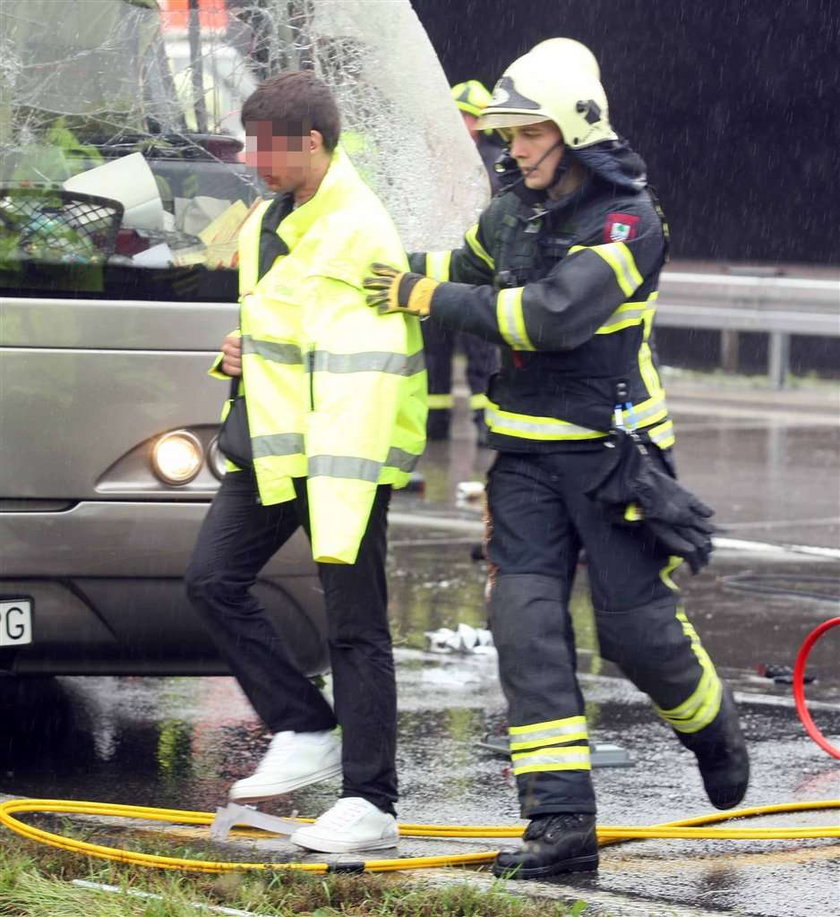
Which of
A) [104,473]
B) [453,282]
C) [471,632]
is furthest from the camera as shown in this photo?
[471,632]

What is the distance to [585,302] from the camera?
4266 millimetres

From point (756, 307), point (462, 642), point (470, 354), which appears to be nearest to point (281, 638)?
point (462, 642)

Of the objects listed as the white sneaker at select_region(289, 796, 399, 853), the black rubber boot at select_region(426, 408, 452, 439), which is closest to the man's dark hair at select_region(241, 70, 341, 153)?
the white sneaker at select_region(289, 796, 399, 853)

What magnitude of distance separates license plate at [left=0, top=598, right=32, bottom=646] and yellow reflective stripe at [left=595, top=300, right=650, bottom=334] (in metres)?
1.66

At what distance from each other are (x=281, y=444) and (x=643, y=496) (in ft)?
2.66

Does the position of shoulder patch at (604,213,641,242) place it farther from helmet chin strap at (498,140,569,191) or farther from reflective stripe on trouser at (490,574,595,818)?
reflective stripe on trouser at (490,574,595,818)

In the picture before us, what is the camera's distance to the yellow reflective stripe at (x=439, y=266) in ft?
15.6

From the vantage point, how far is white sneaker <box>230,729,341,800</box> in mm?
4633

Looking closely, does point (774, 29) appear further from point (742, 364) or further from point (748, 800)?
point (748, 800)

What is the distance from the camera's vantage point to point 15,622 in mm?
4996

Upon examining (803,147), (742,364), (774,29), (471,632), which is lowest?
(742,364)

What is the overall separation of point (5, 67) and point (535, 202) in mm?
1660

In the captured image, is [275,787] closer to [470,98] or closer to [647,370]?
[647,370]

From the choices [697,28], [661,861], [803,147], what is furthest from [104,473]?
[803,147]
